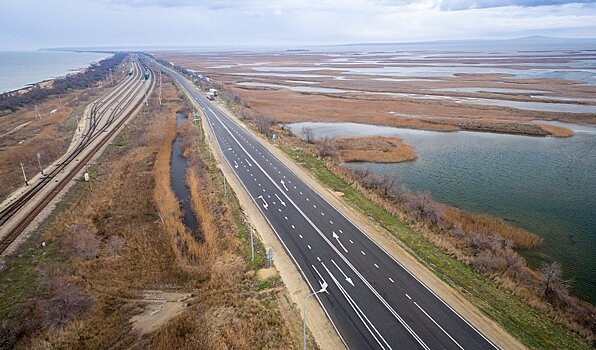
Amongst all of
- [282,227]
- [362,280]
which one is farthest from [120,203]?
[362,280]

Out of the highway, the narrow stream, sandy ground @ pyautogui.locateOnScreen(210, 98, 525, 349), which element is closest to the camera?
sandy ground @ pyautogui.locateOnScreen(210, 98, 525, 349)

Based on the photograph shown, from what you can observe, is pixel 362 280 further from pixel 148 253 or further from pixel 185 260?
pixel 148 253

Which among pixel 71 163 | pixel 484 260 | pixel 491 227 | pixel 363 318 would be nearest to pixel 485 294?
pixel 484 260

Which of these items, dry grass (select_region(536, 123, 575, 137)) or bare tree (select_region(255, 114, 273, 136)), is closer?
dry grass (select_region(536, 123, 575, 137))

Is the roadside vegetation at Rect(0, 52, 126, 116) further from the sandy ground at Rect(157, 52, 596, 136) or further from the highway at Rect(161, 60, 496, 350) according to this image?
the highway at Rect(161, 60, 496, 350)

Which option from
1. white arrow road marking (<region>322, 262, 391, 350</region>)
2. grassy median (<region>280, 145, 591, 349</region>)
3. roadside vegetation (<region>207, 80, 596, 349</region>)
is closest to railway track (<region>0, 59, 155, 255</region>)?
white arrow road marking (<region>322, 262, 391, 350</region>)

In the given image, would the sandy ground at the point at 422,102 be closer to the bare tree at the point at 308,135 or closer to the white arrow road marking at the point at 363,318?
the bare tree at the point at 308,135

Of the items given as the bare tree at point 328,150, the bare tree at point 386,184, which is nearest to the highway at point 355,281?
the bare tree at point 386,184
